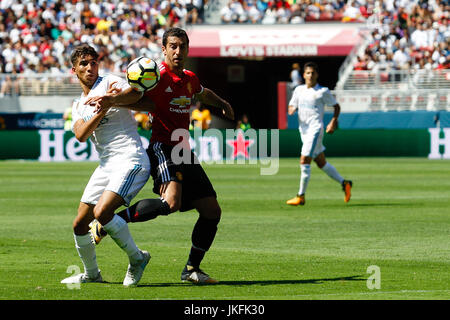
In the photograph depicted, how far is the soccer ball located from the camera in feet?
27.3

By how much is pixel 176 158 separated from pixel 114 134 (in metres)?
0.64

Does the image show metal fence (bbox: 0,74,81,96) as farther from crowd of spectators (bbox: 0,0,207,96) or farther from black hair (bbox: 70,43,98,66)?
black hair (bbox: 70,43,98,66)

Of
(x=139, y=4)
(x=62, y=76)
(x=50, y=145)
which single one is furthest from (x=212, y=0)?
(x=50, y=145)

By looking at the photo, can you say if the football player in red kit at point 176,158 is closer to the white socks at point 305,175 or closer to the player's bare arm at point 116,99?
the player's bare arm at point 116,99

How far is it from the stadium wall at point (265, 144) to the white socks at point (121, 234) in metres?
24.1

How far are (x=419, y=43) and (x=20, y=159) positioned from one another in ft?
56.0

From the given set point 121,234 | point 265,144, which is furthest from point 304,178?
point 265,144

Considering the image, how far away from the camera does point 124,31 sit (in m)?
43.5

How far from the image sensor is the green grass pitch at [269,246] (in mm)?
8438

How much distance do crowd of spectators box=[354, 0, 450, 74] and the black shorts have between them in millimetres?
28874

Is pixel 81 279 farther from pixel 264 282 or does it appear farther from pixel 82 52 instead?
pixel 82 52

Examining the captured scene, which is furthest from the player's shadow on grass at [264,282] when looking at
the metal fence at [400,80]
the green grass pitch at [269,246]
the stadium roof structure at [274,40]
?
the stadium roof structure at [274,40]

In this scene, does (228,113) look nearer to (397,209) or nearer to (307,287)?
(307,287)

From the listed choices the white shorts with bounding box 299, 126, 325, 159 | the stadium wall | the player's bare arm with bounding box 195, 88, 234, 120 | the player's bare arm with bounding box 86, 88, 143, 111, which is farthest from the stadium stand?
the player's bare arm with bounding box 86, 88, 143, 111
